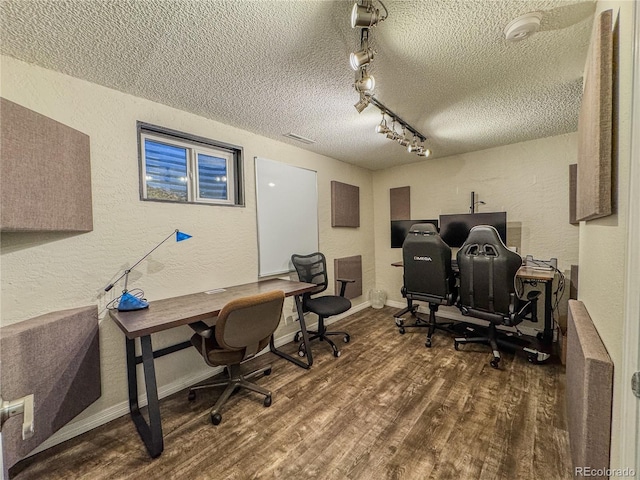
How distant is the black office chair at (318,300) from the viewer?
2748mm

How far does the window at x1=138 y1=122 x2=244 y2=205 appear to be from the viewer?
2139 mm

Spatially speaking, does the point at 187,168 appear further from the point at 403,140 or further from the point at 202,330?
the point at 403,140

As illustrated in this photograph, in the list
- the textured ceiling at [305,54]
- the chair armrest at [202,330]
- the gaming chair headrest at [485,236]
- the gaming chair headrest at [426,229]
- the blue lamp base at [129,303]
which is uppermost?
the textured ceiling at [305,54]

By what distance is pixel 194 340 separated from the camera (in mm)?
1894

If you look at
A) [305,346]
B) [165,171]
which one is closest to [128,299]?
[165,171]

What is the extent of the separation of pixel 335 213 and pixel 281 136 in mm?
1347

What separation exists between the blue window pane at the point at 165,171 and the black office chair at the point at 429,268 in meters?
2.46

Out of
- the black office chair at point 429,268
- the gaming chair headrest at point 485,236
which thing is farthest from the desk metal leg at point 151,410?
the gaming chair headrest at point 485,236

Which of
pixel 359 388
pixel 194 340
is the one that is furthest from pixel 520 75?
pixel 194 340

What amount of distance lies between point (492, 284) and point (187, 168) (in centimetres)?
311

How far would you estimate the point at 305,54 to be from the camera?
60.0 inches

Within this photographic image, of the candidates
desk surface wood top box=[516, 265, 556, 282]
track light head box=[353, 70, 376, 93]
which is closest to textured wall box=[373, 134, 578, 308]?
desk surface wood top box=[516, 265, 556, 282]

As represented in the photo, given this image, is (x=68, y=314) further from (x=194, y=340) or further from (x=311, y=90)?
(x=311, y=90)

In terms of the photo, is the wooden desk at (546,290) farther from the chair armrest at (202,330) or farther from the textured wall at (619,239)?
the chair armrest at (202,330)
